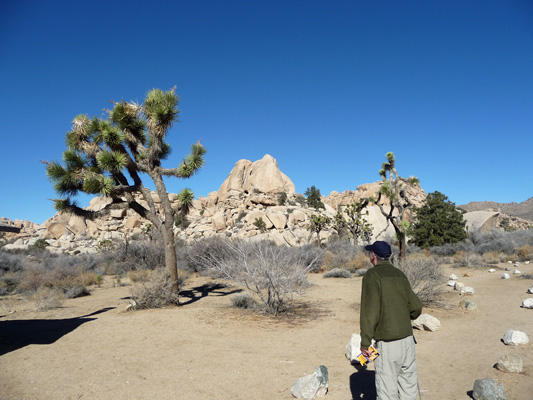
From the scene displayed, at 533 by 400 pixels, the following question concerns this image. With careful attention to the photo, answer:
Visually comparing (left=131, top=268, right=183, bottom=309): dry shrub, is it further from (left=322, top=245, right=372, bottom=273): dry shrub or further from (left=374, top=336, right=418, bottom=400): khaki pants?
(left=322, top=245, right=372, bottom=273): dry shrub

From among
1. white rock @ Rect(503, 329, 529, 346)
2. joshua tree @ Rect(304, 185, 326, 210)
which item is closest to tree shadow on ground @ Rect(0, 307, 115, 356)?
white rock @ Rect(503, 329, 529, 346)

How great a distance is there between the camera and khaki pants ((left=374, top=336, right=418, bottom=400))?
2.93 m

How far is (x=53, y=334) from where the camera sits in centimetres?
716

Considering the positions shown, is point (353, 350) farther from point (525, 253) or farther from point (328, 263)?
point (525, 253)

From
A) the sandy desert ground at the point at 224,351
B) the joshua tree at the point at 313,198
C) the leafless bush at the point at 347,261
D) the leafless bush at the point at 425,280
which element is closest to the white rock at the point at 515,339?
the sandy desert ground at the point at 224,351

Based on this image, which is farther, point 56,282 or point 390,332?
point 56,282

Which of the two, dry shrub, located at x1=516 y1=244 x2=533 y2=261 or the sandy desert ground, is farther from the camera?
dry shrub, located at x1=516 y1=244 x2=533 y2=261

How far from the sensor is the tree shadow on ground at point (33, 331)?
6.58 m

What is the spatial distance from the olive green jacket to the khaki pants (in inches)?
3.4

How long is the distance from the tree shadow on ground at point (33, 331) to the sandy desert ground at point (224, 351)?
0.03 m

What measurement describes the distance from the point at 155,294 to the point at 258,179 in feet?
141

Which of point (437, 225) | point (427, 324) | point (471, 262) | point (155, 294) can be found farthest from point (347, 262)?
point (427, 324)

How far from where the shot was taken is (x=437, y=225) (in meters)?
24.5

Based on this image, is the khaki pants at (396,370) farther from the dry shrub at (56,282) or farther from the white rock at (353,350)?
the dry shrub at (56,282)
